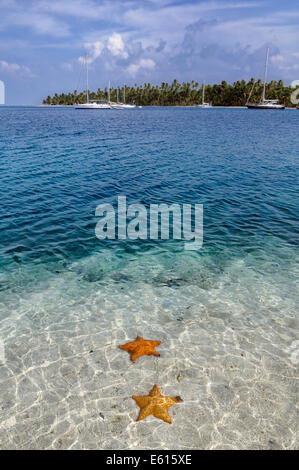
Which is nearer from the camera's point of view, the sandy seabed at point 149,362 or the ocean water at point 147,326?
the sandy seabed at point 149,362

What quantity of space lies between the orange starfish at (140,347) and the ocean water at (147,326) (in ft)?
0.62

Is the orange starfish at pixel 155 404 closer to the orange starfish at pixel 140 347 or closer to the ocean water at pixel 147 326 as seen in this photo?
the ocean water at pixel 147 326

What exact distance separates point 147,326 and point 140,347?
1.11 meters

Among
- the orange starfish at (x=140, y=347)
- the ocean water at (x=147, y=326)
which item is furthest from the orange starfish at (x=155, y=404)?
the orange starfish at (x=140, y=347)

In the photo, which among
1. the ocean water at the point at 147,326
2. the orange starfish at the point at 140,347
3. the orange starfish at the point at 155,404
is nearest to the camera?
the ocean water at the point at 147,326

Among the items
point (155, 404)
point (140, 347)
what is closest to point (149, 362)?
point (140, 347)

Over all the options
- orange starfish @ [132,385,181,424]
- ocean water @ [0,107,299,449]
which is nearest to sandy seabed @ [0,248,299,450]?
ocean water @ [0,107,299,449]

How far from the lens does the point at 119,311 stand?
36.6 feet

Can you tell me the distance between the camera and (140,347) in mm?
9352

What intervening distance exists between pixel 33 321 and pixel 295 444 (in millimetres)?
8016

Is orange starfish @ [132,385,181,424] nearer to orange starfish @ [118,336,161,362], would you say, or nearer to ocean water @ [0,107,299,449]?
ocean water @ [0,107,299,449]

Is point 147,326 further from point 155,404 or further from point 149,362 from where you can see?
point 155,404

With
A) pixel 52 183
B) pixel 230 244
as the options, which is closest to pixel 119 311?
pixel 230 244

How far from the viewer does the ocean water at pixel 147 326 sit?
7.23 meters
